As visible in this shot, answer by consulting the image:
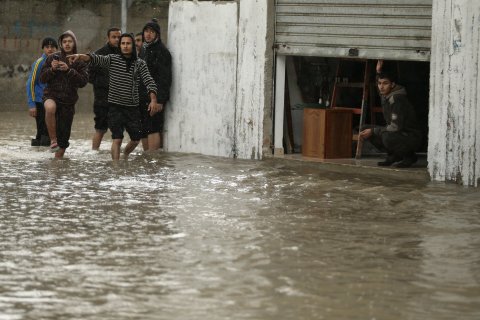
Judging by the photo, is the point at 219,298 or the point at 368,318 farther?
the point at 219,298

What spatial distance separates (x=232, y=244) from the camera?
26.7 feet

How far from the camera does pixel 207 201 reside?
10367mm

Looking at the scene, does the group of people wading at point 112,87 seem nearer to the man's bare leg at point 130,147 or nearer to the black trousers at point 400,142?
the man's bare leg at point 130,147

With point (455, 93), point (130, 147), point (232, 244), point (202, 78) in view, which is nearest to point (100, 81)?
point (130, 147)

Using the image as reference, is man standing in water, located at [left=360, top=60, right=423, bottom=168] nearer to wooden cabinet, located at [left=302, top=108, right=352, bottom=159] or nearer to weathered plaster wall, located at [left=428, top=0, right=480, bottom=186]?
weathered plaster wall, located at [left=428, top=0, right=480, bottom=186]

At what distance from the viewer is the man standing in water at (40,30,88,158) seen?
1419 centimetres

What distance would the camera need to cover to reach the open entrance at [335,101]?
14164 mm

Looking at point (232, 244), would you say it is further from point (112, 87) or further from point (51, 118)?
point (51, 118)

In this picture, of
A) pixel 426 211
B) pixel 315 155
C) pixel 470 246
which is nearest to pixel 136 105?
pixel 315 155

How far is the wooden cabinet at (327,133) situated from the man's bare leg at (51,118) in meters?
3.21

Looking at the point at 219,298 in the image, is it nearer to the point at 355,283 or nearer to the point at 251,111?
the point at 355,283

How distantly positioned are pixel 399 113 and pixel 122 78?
3415mm

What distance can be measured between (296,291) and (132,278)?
1.03 metres

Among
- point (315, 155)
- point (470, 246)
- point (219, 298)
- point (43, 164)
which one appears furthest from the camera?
point (315, 155)
